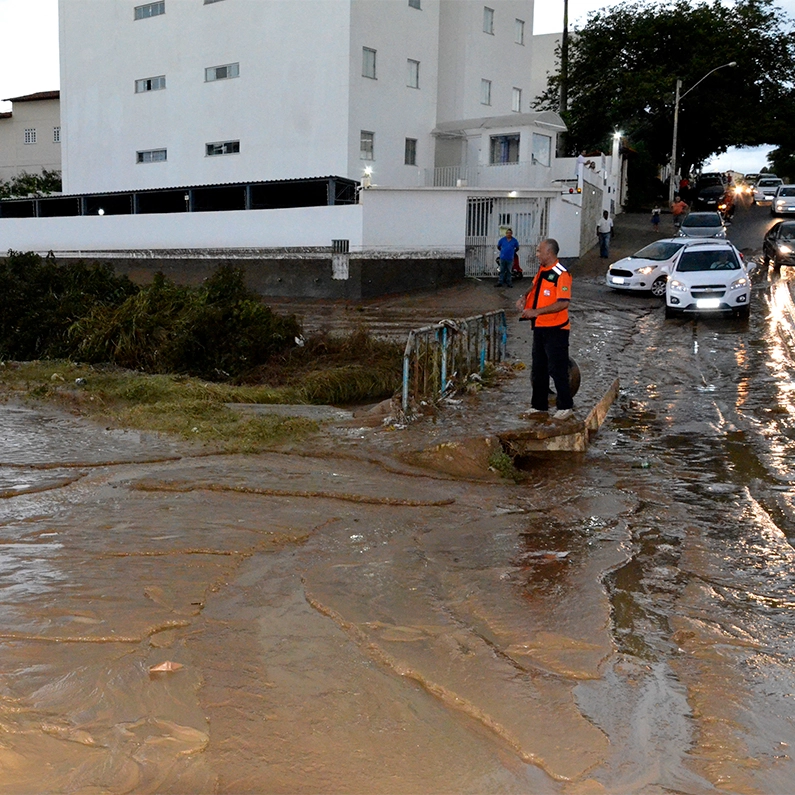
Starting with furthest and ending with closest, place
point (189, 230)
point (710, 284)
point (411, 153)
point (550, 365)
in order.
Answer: point (411, 153)
point (189, 230)
point (710, 284)
point (550, 365)

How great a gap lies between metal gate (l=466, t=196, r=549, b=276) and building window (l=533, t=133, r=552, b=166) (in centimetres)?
443

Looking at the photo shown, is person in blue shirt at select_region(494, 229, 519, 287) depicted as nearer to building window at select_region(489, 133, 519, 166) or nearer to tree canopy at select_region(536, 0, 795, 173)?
building window at select_region(489, 133, 519, 166)

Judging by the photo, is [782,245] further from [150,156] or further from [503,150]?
[150,156]

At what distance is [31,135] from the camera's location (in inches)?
1858

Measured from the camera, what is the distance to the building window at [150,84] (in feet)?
114

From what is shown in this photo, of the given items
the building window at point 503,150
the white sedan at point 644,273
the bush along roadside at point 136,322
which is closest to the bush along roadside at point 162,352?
the bush along roadside at point 136,322

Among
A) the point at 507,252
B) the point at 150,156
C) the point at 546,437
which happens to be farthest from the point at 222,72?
the point at 546,437

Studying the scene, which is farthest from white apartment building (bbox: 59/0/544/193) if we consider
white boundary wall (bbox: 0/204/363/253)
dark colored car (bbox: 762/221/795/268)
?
dark colored car (bbox: 762/221/795/268)

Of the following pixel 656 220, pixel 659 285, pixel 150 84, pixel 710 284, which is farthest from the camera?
pixel 656 220

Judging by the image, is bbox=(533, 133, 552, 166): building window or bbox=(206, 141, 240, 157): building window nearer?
bbox=(206, 141, 240, 157): building window

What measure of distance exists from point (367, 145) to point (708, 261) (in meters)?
14.7

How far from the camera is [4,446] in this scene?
31.1 feet

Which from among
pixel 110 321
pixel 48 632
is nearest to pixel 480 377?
pixel 110 321

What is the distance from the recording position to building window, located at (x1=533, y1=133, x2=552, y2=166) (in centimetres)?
3341
